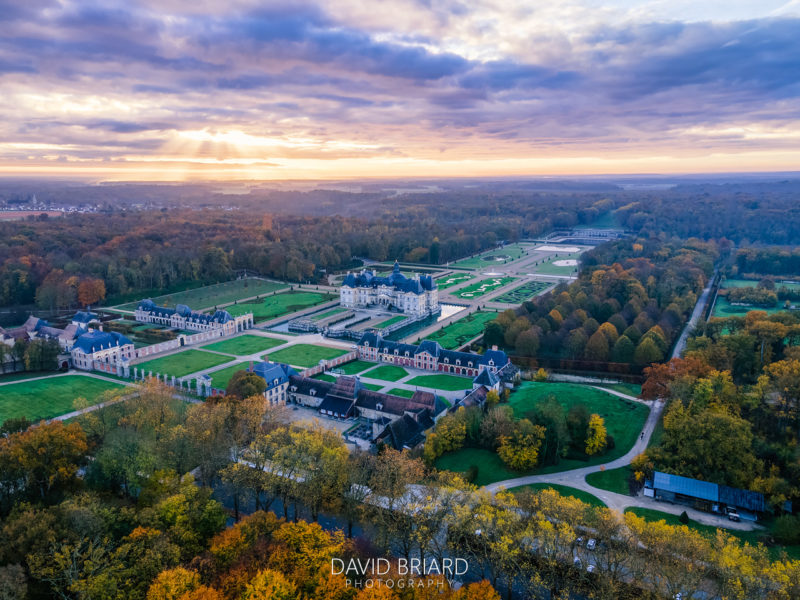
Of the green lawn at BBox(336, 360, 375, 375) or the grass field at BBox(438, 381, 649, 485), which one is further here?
the green lawn at BBox(336, 360, 375, 375)

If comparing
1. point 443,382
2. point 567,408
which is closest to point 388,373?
point 443,382

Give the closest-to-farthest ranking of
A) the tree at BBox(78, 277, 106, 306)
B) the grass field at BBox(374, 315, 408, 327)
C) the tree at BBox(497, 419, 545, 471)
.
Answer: the tree at BBox(497, 419, 545, 471)
the grass field at BBox(374, 315, 408, 327)
the tree at BBox(78, 277, 106, 306)

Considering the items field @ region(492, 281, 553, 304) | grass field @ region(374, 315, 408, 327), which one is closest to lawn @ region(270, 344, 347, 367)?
grass field @ region(374, 315, 408, 327)

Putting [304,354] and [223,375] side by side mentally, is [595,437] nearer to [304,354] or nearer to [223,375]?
[304,354]

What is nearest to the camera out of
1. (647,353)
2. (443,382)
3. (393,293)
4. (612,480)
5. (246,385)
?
(612,480)

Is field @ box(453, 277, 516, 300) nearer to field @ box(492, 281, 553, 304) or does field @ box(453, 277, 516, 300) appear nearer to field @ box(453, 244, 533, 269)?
field @ box(492, 281, 553, 304)

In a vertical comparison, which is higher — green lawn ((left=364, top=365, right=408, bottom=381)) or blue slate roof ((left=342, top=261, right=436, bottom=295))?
blue slate roof ((left=342, top=261, right=436, bottom=295))

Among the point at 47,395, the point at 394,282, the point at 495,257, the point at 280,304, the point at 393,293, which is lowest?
the point at 47,395

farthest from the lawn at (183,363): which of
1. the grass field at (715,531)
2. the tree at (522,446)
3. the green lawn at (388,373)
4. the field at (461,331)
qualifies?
the grass field at (715,531)
